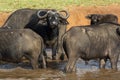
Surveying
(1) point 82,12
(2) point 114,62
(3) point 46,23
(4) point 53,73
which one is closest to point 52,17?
(3) point 46,23

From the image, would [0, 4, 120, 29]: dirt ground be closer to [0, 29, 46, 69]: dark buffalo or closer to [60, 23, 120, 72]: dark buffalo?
[0, 29, 46, 69]: dark buffalo

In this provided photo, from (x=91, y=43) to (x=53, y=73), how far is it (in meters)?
1.49

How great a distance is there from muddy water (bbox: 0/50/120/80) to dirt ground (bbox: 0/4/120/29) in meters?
8.00

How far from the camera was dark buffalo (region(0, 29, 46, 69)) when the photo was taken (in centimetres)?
1421

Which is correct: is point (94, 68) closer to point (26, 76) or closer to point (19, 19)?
point (26, 76)

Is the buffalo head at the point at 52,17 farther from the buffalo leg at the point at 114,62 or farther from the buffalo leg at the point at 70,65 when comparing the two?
the buffalo leg at the point at 114,62

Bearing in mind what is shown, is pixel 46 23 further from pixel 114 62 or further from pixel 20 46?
pixel 114 62

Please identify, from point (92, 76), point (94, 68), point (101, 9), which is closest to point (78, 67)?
point (94, 68)

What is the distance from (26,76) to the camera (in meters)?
13.7

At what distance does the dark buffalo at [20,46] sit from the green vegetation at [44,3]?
988 centimetres

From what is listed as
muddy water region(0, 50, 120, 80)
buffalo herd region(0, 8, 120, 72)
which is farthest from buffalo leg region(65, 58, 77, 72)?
muddy water region(0, 50, 120, 80)

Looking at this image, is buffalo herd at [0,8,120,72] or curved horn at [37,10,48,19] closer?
buffalo herd at [0,8,120,72]

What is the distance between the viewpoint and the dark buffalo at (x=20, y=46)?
14211 millimetres

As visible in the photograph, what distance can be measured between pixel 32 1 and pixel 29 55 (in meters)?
12.1
